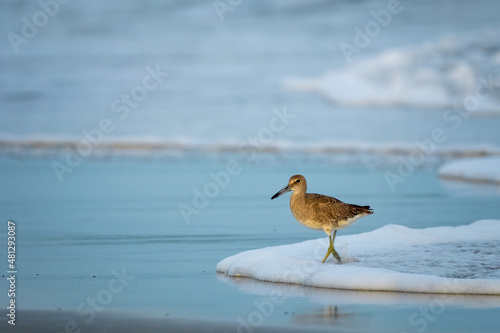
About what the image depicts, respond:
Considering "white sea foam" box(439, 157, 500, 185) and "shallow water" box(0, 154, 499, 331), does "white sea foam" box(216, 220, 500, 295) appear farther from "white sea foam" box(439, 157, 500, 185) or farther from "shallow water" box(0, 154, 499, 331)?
"white sea foam" box(439, 157, 500, 185)

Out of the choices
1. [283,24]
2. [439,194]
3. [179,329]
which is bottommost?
[179,329]

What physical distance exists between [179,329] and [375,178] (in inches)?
337

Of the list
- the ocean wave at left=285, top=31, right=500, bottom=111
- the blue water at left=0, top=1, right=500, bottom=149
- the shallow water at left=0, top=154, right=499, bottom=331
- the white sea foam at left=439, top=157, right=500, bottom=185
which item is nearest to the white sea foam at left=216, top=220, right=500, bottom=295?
the shallow water at left=0, top=154, right=499, bottom=331

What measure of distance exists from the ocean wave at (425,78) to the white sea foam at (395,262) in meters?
14.2

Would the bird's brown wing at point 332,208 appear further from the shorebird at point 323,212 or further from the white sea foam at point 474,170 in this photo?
the white sea foam at point 474,170

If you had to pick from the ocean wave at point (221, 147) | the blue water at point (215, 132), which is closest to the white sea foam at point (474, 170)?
the blue water at point (215, 132)

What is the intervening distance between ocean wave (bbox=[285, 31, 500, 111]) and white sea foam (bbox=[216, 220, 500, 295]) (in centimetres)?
1419

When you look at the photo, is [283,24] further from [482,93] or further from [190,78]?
[482,93]

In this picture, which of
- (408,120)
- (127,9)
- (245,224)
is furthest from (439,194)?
(127,9)

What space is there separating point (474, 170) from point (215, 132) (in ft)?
22.7

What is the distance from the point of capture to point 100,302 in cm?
695

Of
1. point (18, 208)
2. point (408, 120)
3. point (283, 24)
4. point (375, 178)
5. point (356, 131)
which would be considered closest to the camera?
point (18, 208)

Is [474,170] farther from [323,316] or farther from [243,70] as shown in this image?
[243,70]

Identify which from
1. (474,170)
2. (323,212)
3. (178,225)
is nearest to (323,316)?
(323,212)
